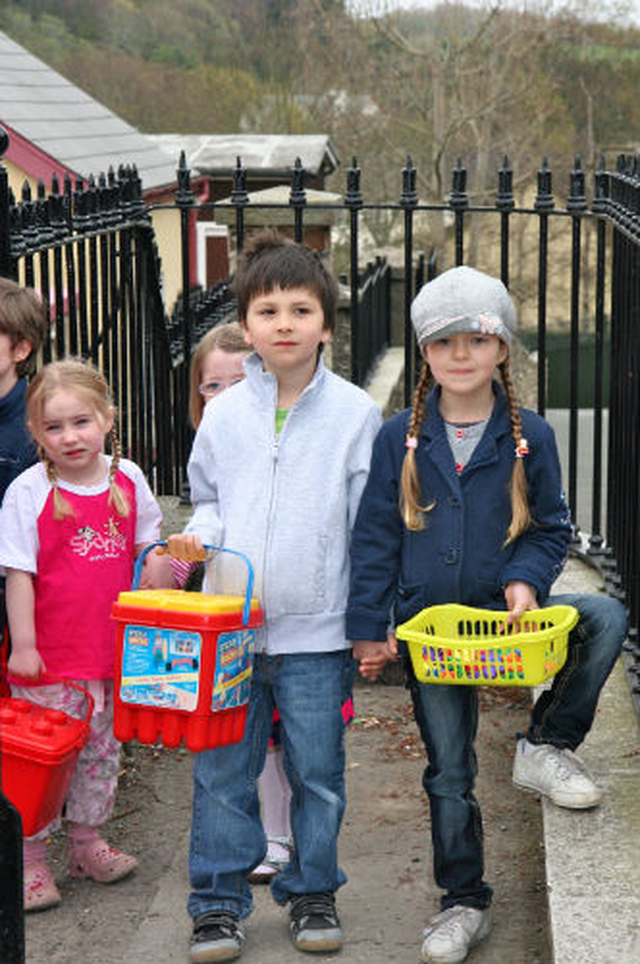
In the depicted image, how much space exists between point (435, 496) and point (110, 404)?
925mm

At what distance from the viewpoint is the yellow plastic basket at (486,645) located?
118 inches

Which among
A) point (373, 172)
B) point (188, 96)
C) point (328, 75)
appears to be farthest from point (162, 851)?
point (188, 96)

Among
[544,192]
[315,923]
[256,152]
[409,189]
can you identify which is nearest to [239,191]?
[409,189]

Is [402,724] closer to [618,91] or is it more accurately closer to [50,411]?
[50,411]

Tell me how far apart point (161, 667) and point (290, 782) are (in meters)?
0.49

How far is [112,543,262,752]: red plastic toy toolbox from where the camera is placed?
3.07 meters

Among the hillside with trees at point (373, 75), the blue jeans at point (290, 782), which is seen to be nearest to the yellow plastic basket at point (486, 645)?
the blue jeans at point (290, 782)

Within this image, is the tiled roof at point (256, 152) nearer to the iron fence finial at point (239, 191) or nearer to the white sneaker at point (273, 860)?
the iron fence finial at point (239, 191)

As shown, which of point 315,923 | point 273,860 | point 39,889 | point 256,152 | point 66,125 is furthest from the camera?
point 256,152

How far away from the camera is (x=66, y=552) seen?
138 inches

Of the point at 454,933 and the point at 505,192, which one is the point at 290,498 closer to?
the point at 454,933

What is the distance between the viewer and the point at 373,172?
3416 centimetres

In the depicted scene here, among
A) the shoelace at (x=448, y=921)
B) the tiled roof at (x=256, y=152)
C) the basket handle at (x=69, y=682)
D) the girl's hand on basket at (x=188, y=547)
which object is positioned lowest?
the shoelace at (x=448, y=921)

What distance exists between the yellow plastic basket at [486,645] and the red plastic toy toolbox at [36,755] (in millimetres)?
886
